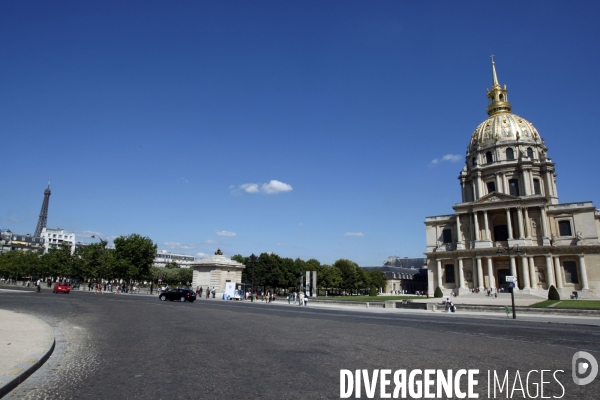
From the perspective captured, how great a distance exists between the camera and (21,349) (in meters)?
8.99

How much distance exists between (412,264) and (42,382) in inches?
6297

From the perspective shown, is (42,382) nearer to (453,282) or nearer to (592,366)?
(592,366)

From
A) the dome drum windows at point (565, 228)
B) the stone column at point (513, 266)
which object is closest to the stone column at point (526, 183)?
the dome drum windows at point (565, 228)

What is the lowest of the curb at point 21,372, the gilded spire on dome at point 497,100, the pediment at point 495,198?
the curb at point 21,372

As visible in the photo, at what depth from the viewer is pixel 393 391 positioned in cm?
664

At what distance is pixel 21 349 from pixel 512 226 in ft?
251

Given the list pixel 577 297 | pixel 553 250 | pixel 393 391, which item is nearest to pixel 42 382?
pixel 393 391

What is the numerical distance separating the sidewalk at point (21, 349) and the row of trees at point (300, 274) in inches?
2433

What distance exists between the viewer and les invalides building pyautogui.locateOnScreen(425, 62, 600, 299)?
2554 inches

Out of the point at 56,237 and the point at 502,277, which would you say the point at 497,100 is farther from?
the point at 56,237

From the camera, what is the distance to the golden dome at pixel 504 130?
266 feet

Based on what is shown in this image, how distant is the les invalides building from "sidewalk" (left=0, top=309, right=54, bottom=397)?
221 ft

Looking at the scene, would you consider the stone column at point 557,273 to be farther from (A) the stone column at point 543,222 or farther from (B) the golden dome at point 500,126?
(B) the golden dome at point 500,126

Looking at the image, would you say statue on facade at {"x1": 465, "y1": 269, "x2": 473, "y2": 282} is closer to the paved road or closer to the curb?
the paved road
